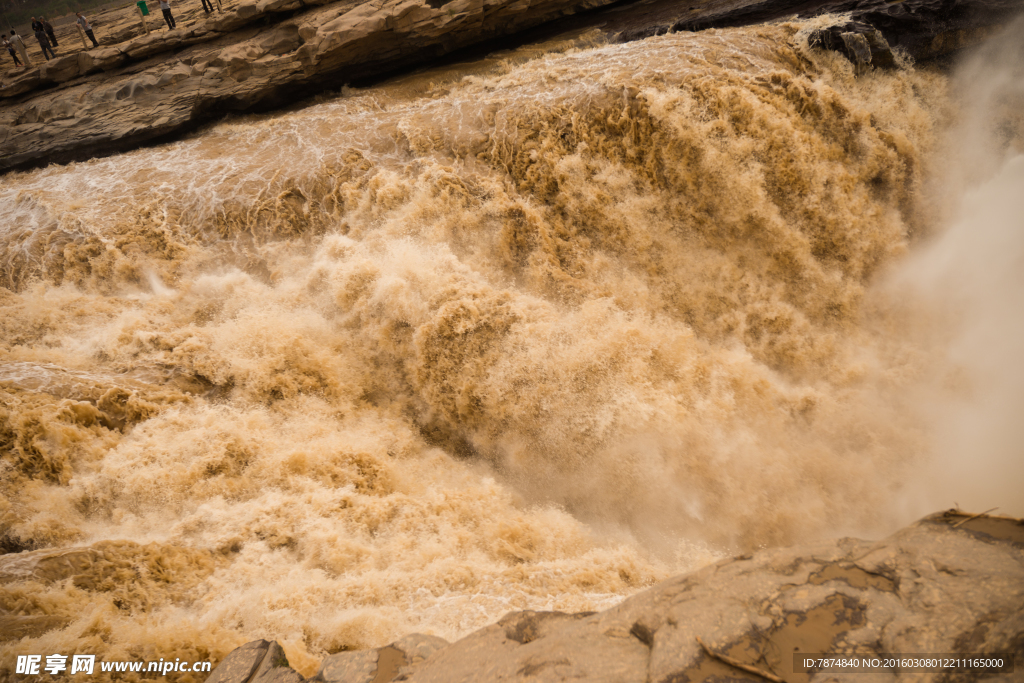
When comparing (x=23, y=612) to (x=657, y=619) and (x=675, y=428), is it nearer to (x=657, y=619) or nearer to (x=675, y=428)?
(x=657, y=619)

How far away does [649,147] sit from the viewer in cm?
459

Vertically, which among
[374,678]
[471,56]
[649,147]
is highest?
[471,56]

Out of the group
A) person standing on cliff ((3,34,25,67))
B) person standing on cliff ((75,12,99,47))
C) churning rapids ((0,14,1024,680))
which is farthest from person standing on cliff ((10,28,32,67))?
churning rapids ((0,14,1024,680))

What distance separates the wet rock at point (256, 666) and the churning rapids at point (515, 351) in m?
0.19

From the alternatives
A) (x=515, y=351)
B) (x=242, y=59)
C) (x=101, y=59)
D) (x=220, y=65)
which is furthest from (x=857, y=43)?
(x=101, y=59)

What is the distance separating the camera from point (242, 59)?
23.6 feet

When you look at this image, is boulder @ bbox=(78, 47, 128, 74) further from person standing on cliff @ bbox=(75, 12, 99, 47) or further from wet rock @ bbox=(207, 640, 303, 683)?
wet rock @ bbox=(207, 640, 303, 683)

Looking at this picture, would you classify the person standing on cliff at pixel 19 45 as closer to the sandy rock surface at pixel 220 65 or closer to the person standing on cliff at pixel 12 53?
the person standing on cliff at pixel 12 53

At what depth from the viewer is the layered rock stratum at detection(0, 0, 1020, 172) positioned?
6801 mm

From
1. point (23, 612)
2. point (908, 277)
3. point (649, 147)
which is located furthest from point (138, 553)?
point (908, 277)

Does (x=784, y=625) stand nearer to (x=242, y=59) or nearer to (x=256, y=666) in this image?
(x=256, y=666)

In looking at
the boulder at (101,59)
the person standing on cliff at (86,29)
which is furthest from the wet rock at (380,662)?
the person standing on cliff at (86,29)

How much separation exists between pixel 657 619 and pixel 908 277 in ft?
14.0

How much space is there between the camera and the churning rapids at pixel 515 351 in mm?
2877
